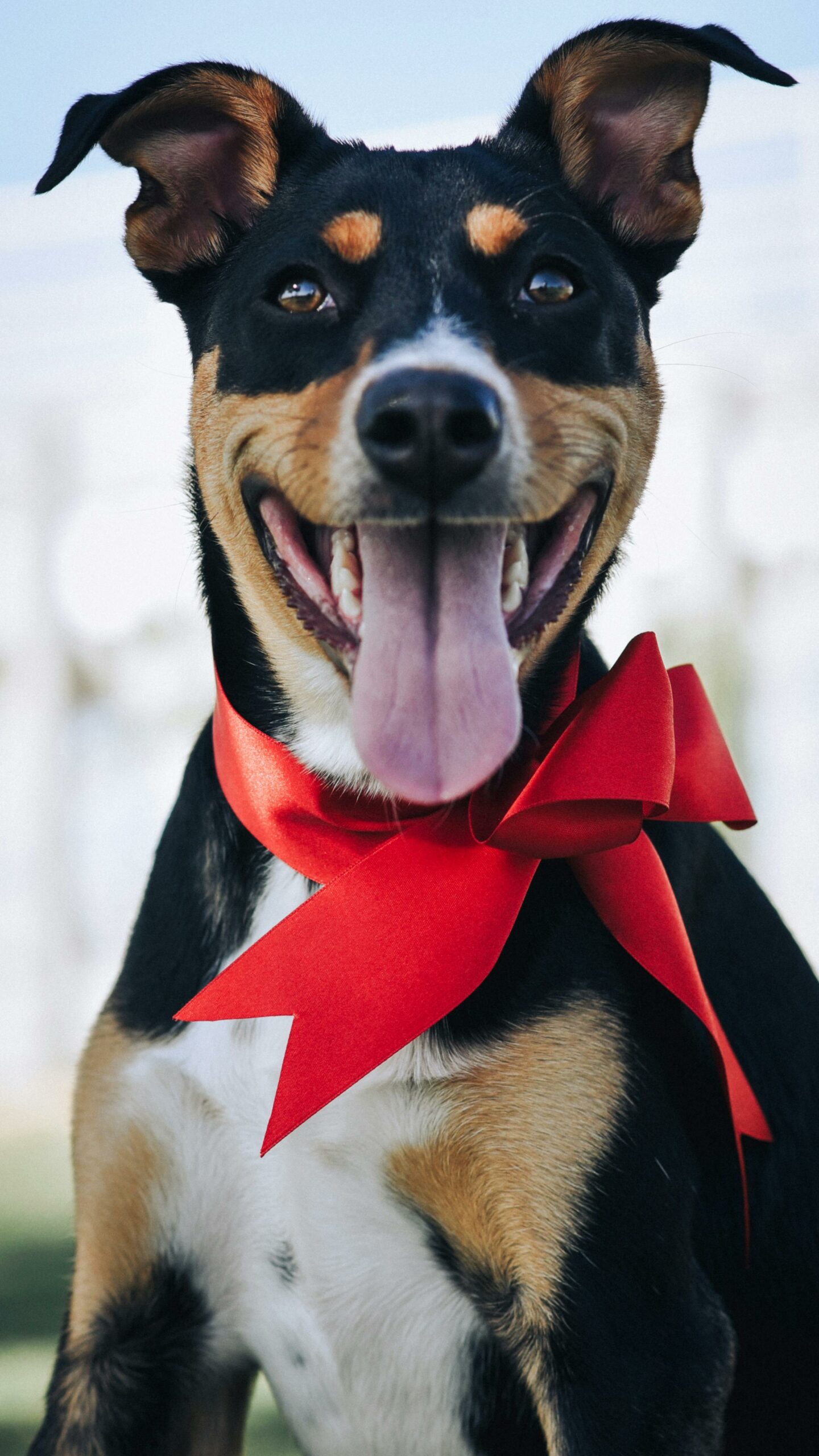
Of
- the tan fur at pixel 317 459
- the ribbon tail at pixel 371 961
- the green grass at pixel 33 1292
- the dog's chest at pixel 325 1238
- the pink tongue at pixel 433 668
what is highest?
the tan fur at pixel 317 459

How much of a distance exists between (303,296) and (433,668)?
66 centimetres

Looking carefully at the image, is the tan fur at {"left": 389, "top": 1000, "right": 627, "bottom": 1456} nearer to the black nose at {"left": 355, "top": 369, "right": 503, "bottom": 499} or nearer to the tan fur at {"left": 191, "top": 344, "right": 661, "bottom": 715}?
the tan fur at {"left": 191, "top": 344, "right": 661, "bottom": 715}

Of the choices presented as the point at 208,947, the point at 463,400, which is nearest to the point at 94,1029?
the point at 208,947

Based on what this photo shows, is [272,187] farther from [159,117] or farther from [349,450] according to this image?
[349,450]

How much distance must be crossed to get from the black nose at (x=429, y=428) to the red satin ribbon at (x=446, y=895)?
1.31 feet

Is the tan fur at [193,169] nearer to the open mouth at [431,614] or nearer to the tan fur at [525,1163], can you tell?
the open mouth at [431,614]

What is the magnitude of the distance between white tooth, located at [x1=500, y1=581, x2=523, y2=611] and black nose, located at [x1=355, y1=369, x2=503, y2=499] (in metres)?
0.20

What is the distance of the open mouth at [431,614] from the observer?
1791 mm

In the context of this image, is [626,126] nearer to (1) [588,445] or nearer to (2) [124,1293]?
(1) [588,445]

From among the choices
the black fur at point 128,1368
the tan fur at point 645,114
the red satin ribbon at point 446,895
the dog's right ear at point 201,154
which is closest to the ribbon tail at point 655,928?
the red satin ribbon at point 446,895

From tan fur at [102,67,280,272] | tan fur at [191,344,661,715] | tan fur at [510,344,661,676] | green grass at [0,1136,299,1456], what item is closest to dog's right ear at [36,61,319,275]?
tan fur at [102,67,280,272]

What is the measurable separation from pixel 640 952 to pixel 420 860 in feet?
1.10

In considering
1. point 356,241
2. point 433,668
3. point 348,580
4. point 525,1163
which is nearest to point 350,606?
point 348,580

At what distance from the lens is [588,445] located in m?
1.94
